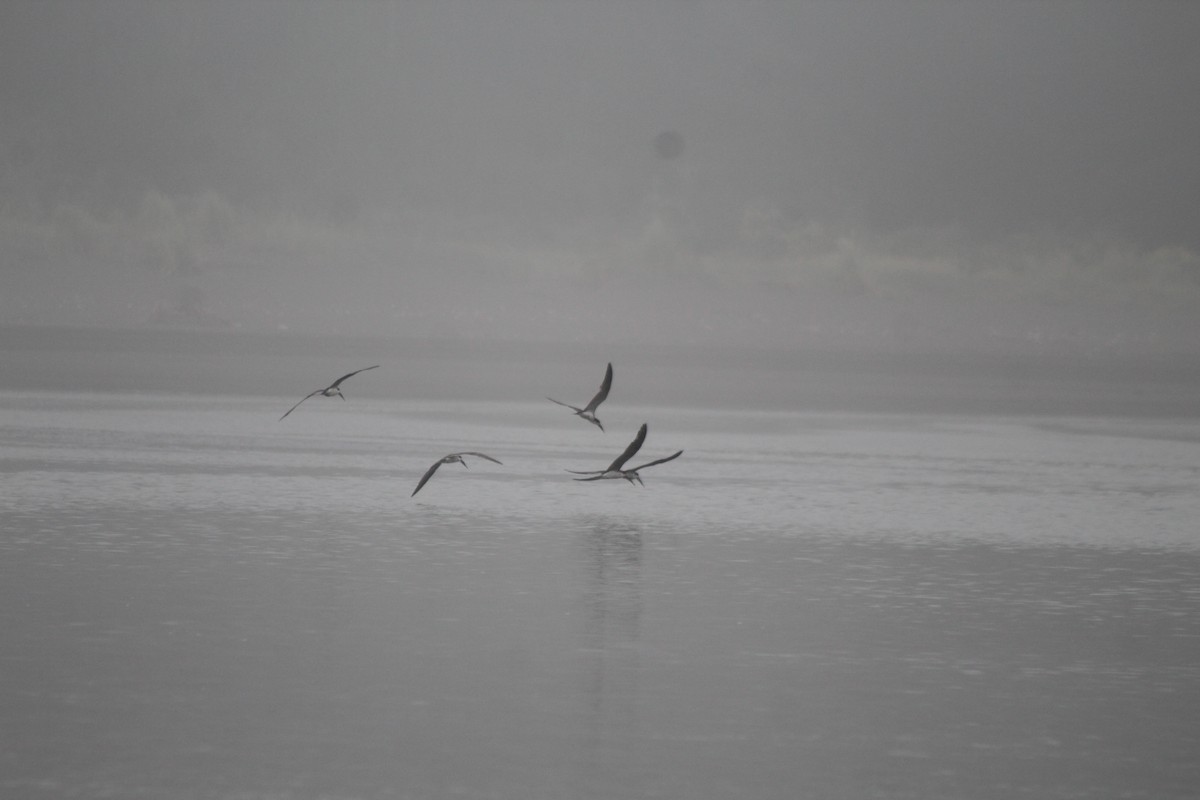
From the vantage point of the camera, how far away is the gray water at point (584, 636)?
1537 cm

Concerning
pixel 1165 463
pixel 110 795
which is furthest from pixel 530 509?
pixel 1165 463

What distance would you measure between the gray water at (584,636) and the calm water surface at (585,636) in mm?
71

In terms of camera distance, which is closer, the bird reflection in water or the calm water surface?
the calm water surface

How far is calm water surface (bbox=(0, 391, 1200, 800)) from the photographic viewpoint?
15367mm

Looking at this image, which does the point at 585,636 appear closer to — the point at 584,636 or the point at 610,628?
the point at 584,636

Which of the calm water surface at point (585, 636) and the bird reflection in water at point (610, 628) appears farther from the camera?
the bird reflection in water at point (610, 628)

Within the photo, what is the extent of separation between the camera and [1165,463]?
189 feet

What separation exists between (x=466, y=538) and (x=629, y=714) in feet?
48.0

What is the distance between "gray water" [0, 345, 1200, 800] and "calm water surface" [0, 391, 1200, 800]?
0.07 meters

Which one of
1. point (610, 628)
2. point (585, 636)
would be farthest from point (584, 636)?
point (610, 628)

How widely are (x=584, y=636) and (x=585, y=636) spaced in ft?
0.05

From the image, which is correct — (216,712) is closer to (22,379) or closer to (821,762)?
(821,762)

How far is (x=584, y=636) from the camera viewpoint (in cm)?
2177

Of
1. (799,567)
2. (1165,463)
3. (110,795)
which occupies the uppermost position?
(1165,463)
